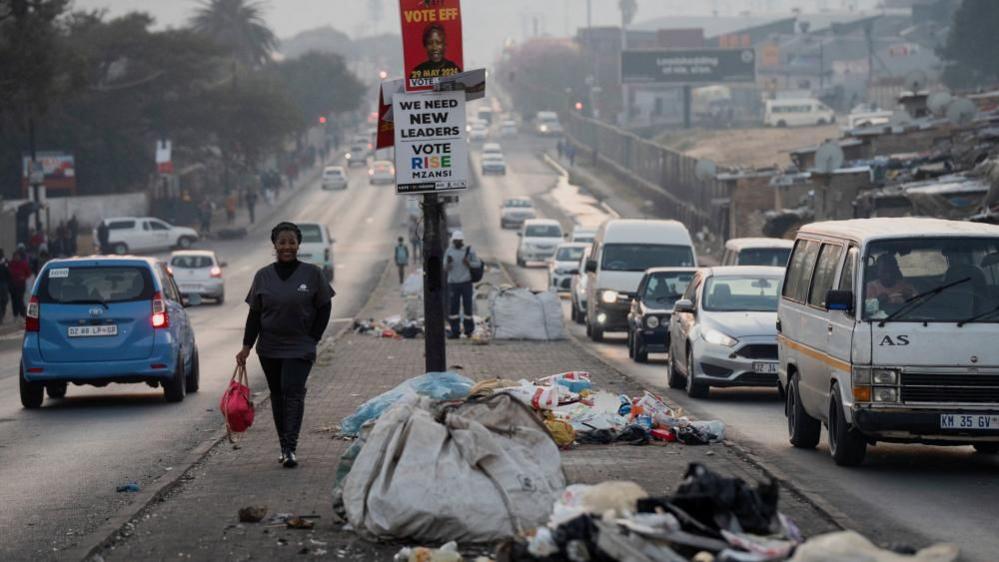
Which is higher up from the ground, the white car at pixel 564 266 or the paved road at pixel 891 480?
the paved road at pixel 891 480

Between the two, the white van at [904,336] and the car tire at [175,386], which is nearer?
the white van at [904,336]

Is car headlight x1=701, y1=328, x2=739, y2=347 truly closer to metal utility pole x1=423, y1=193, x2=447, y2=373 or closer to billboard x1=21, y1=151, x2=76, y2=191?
metal utility pole x1=423, y1=193, x2=447, y2=373

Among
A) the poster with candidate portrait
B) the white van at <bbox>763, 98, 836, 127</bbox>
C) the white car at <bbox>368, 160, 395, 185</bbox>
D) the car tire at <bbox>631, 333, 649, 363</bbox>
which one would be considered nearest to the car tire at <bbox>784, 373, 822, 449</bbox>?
the poster with candidate portrait

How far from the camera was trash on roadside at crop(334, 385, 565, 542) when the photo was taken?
850 cm

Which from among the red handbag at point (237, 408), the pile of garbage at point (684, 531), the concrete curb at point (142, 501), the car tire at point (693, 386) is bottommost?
the car tire at point (693, 386)

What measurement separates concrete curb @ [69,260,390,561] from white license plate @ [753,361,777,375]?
6520mm

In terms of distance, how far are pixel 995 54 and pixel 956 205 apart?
70.1 meters

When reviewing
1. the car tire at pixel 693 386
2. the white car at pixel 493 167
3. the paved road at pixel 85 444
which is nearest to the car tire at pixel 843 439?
the paved road at pixel 85 444

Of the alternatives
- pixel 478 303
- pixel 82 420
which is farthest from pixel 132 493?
pixel 478 303

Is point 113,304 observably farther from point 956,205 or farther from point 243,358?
point 956,205

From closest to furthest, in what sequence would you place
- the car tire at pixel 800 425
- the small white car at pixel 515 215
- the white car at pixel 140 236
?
the car tire at pixel 800 425
the white car at pixel 140 236
the small white car at pixel 515 215

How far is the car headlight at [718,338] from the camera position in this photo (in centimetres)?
1892

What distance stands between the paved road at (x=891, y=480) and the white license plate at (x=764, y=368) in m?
0.36

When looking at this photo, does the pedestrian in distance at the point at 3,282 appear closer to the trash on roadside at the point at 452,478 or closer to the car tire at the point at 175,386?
the car tire at the point at 175,386
